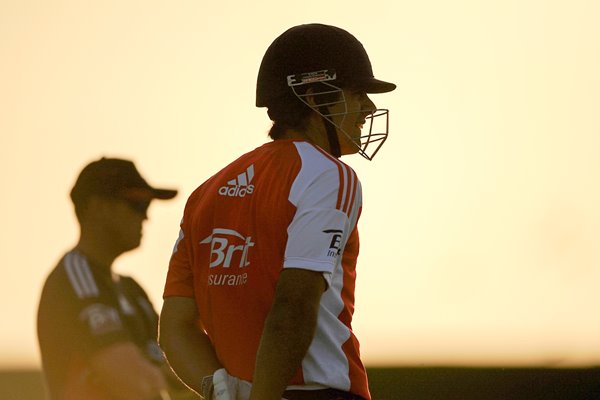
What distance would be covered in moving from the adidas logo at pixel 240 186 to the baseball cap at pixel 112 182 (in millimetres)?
2923

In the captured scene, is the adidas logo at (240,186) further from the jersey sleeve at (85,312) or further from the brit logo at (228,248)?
the jersey sleeve at (85,312)

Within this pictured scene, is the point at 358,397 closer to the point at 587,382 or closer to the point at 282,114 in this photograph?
the point at 282,114

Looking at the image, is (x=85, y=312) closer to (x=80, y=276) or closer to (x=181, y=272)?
(x=80, y=276)

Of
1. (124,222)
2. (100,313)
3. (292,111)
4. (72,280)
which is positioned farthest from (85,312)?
(292,111)

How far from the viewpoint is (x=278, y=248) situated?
376 cm

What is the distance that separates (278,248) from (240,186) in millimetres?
259

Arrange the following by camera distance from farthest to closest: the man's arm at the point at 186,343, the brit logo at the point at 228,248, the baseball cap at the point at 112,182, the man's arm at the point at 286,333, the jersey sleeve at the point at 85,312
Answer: the baseball cap at the point at 112,182 → the jersey sleeve at the point at 85,312 → the man's arm at the point at 186,343 → the brit logo at the point at 228,248 → the man's arm at the point at 286,333

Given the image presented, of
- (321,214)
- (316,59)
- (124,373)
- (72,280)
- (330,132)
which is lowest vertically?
(124,373)

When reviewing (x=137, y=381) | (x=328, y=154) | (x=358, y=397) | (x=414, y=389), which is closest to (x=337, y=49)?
(x=328, y=154)

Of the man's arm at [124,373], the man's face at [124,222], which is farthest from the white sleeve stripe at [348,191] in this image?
the man's face at [124,222]

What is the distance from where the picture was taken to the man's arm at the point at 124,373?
566 centimetres

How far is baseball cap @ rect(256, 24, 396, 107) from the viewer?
4180 mm

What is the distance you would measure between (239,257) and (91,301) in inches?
89.9

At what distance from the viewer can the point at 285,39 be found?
13.9 feet
